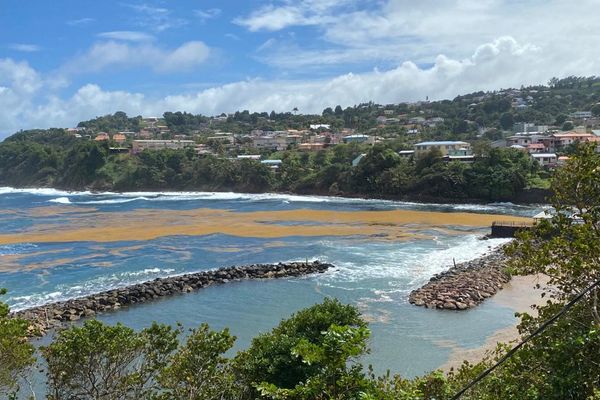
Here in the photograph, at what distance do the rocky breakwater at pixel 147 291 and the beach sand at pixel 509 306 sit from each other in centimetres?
1072

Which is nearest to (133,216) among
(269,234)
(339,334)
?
(269,234)

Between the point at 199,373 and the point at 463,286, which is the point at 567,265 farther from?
the point at 463,286

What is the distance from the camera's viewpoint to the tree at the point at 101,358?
34.3 ft

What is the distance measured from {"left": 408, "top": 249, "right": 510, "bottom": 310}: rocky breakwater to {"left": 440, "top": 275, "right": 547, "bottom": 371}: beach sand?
0.59 metres

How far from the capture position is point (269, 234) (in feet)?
152

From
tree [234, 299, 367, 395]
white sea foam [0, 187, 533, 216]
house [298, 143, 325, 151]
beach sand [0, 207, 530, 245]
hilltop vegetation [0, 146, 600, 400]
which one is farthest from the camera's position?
house [298, 143, 325, 151]

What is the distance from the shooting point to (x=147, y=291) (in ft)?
93.6

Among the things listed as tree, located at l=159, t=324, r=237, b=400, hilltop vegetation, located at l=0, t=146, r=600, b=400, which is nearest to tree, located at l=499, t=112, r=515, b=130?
hilltop vegetation, located at l=0, t=146, r=600, b=400

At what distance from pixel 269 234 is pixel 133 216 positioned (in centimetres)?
2139

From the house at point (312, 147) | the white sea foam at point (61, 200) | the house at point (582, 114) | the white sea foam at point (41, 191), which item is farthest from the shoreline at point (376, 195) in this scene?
the house at point (582, 114)

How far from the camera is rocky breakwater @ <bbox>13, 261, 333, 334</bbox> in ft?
82.3

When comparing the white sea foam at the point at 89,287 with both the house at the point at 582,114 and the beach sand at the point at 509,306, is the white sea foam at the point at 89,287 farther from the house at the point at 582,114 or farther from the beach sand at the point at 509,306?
the house at the point at 582,114

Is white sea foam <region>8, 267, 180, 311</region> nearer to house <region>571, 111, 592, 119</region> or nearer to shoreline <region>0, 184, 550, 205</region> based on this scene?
shoreline <region>0, 184, 550, 205</region>

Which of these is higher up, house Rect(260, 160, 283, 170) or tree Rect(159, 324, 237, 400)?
house Rect(260, 160, 283, 170)
